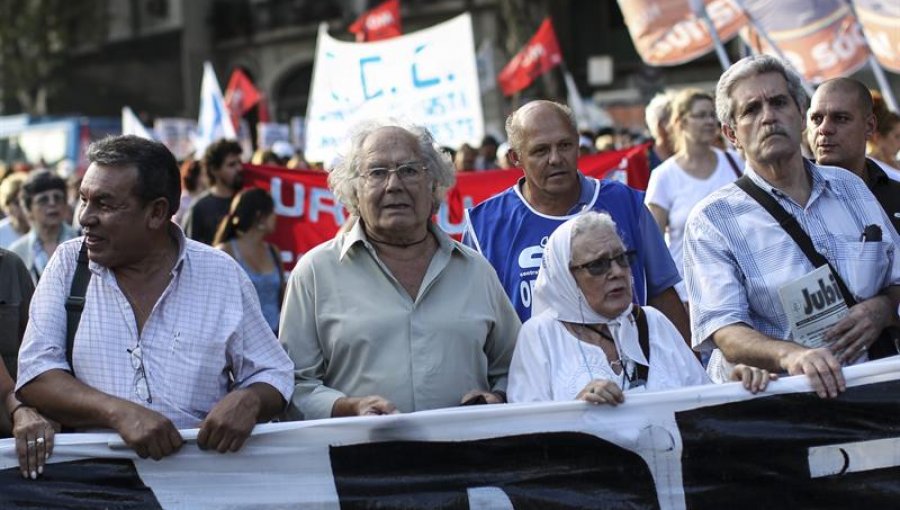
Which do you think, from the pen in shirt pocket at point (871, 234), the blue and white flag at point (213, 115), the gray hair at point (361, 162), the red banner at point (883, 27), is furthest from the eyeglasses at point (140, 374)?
the blue and white flag at point (213, 115)

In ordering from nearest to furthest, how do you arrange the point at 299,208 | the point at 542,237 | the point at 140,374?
the point at 140,374 → the point at 542,237 → the point at 299,208

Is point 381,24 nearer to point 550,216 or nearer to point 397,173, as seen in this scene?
point 550,216

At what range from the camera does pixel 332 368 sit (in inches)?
168

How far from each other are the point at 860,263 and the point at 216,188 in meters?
5.82

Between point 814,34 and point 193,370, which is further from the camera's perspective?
point 814,34

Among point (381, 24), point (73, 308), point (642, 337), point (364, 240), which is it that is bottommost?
point (642, 337)

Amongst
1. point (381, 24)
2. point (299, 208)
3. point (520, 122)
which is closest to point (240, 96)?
point (381, 24)

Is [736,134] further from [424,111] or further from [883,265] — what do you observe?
[424,111]

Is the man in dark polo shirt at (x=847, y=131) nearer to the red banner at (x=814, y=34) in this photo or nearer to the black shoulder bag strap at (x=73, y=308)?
the black shoulder bag strap at (x=73, y=308)

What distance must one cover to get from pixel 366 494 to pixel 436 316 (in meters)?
0.59

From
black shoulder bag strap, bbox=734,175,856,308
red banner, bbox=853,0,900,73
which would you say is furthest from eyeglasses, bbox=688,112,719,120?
black shoulder bag strap, bbox=734,175,856,308

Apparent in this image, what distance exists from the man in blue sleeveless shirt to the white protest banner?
6.20 metres

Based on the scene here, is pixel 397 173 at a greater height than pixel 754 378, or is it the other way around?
pixel 397 173

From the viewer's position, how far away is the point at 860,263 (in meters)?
4.25
